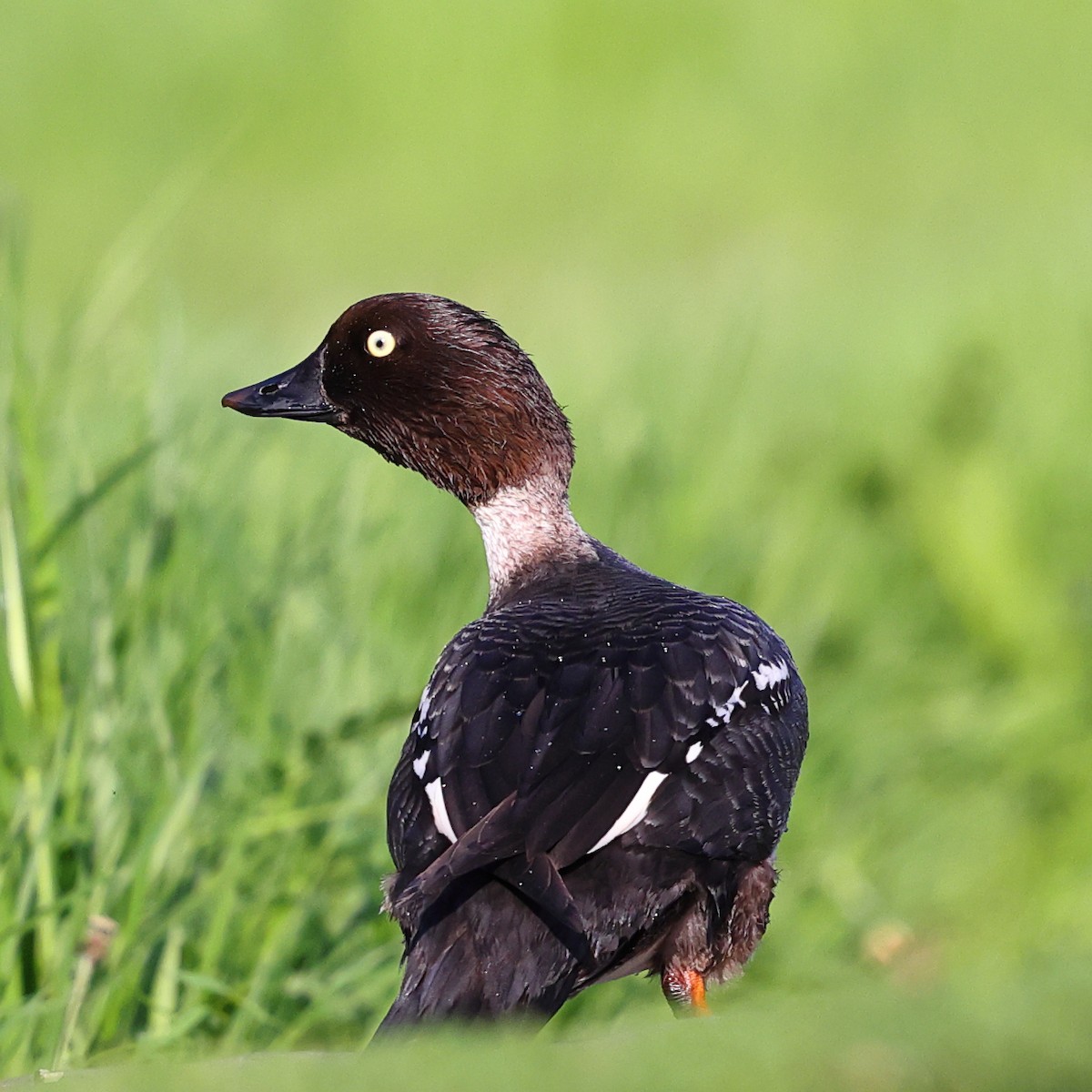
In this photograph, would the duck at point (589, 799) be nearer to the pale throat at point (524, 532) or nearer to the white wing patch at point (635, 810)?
the white wing patch at point (635, 810)

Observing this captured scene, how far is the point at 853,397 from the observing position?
233 inches

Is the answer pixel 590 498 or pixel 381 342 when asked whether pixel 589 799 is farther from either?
pixel 590 498

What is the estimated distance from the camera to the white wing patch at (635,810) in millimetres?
2348

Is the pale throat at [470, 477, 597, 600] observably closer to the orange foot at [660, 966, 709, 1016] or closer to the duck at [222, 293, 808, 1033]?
the duck at [222, 293, 808, 1033]

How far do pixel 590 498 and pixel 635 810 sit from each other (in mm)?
2426

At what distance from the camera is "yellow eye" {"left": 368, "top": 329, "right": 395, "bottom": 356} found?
3.25 m

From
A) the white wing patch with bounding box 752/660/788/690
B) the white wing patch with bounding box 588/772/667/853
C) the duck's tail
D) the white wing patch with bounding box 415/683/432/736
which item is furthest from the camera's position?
the white wing patch with bounding box 752/660/788/690

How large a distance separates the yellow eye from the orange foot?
4.01 ft

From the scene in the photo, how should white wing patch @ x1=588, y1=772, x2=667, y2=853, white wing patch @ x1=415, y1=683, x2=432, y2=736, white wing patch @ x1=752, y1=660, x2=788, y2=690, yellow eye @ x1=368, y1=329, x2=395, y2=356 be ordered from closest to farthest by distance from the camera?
white wing patch @ x1=588, y1=772, x2=667, y2=853
white wing patch @ x1=415, y1=683, x2=432, y2=736
white wing patch @ x1=752, y1=660, x2=788, y2=690
yellow eye @ x1=368, y1=329, x2=395, y2=356

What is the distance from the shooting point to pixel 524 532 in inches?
130

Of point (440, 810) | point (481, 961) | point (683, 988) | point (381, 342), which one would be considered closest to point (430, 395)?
point (381, 342)

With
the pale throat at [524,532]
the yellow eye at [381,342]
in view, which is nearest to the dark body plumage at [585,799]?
the pale throat at [524,532]

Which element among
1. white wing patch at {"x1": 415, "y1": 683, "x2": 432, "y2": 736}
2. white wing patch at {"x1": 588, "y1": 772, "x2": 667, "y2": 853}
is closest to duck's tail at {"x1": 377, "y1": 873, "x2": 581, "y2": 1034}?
white wing patch at {"x1": 588, "y1": 772, "x2": 667, "y2": 853}

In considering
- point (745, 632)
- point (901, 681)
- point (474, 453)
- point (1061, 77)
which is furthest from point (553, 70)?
point (745, 632)
